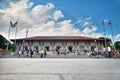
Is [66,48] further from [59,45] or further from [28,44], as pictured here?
[28,44]

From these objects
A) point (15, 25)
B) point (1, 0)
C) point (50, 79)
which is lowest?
point (50, 79)

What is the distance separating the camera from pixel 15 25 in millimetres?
26062

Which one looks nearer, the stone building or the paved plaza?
the paved plaza

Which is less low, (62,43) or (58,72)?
(62,43)

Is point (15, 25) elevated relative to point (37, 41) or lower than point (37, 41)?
elevated

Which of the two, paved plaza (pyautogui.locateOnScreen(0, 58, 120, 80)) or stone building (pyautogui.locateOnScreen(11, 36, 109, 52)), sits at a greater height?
stone building (pyautogui.locateOnScreen(11, 36, 109, 52))

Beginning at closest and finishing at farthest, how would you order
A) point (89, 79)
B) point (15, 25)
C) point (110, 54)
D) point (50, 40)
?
point (89, 79) < point (110, 54) < point (15, 25) < point (50, 40)

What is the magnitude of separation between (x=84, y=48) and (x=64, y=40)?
5.02m

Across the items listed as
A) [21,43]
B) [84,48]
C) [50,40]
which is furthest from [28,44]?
[84,48]

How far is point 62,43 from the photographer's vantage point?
3481 centimetres

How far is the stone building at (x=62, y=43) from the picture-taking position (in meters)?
34.6

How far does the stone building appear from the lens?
114 feet

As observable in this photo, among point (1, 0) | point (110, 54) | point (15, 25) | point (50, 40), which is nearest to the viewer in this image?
point (1, 0)

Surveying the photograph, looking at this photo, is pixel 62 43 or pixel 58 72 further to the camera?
pixel 62 43
